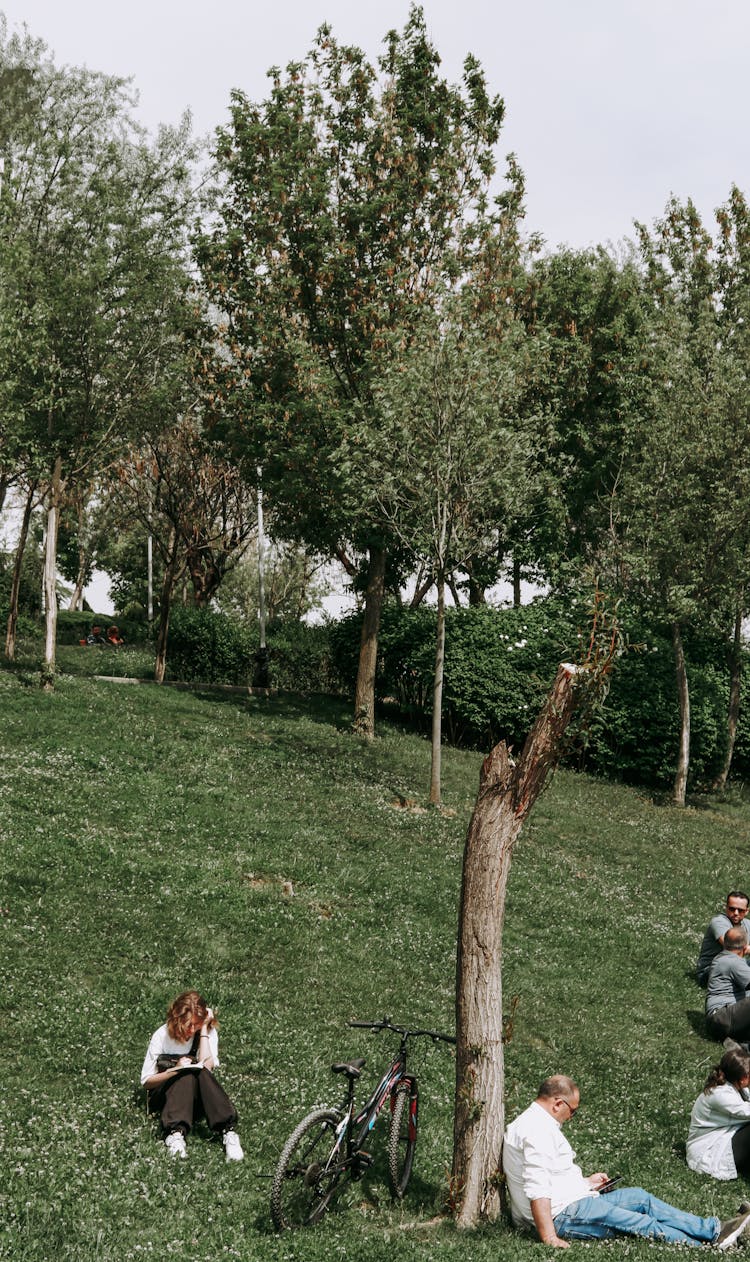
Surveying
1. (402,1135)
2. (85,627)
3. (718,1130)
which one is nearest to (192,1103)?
(402,1135)

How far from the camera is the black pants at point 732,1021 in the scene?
13.2 metres

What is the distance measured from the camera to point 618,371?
36.1 meters

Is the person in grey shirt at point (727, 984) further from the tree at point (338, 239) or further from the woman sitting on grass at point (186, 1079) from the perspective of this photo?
the tree at point (338, 239)

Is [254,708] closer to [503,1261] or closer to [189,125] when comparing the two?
[189,125]

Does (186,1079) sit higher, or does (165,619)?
(165,619)

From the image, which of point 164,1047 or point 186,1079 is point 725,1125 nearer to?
point 186,1079

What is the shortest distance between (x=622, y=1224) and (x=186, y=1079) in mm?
3781

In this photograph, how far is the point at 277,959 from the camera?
14.1m

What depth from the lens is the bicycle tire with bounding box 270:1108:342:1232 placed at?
26.8 ft

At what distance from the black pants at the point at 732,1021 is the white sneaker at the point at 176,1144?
6883 mm

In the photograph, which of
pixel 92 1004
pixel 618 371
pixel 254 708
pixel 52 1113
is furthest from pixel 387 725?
pixel 52 1113

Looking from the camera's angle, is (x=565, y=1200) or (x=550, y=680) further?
(x=550, y=680)

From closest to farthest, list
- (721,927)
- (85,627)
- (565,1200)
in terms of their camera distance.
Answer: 1. (565,1200)
2. (721,927)
3. (85,627)

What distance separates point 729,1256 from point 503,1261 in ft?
5.37
